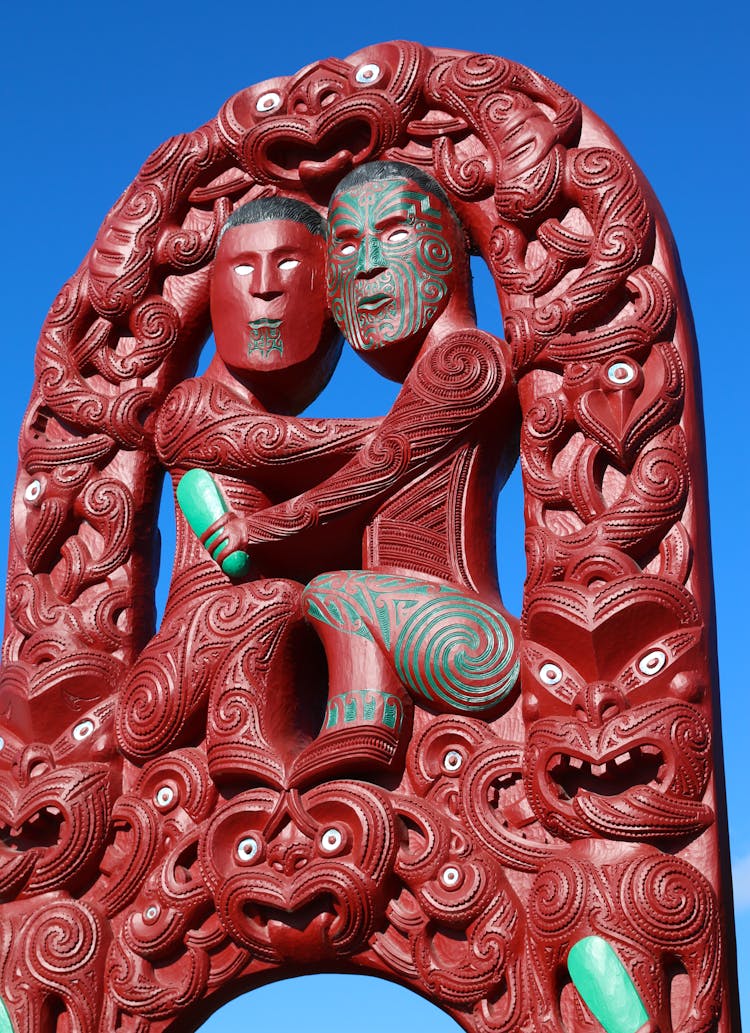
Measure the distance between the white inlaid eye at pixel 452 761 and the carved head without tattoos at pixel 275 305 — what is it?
1.57m

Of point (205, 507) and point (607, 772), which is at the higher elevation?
point (205, 507)

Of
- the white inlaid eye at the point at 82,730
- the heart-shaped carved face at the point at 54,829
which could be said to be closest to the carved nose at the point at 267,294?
the white inlaid eye at the point at 82,730

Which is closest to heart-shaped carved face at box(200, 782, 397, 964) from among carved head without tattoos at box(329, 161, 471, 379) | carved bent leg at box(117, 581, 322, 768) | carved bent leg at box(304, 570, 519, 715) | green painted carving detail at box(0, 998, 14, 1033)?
carved bent leg at box(117, 581, 322, 768)

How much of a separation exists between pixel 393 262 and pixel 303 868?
2092 millimetres

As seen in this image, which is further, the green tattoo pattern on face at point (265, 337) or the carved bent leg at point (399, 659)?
the green tattoo pattern on face at point (265, 337)

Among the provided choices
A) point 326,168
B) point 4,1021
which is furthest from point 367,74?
point 4,1021

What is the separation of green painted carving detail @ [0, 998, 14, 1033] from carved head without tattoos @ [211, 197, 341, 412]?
2243mm

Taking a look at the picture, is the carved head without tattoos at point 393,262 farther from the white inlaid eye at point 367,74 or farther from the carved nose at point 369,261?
the white inlaid eye at point 367,74

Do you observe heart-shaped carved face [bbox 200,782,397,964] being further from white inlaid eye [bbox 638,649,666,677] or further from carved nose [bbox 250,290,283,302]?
carved nose [bbox 250,290,283,302]

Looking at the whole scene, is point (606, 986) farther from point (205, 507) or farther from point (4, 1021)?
point (205, 507)

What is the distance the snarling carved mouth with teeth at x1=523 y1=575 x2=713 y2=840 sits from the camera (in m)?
5.20

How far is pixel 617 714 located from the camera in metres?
5.30

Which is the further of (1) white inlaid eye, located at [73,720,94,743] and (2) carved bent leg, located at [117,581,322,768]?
(1) white inlaid eye, located at [73,720,94,743]

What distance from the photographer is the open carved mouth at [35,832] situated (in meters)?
5.95
